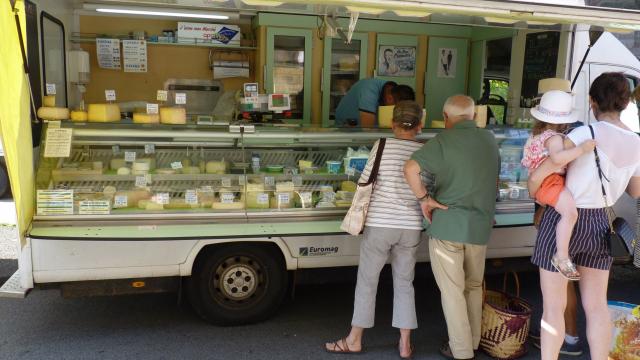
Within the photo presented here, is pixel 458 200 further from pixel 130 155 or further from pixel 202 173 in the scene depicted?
pixel 130 155

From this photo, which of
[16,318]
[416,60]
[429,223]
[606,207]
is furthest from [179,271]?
[416,60]

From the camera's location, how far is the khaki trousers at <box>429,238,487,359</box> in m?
3.38

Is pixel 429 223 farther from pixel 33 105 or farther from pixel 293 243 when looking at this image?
pixel 33 105

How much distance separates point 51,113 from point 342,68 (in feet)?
14.5

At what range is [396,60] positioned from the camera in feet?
24.5

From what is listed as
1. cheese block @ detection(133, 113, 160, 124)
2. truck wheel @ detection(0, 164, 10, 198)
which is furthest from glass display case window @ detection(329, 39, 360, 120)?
truck wheel @ detection(0, 164, 10, 198)

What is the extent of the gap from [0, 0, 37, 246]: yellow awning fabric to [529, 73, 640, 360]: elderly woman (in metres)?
2.86

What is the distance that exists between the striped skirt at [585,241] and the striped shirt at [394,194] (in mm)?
755

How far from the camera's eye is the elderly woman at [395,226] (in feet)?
11.2

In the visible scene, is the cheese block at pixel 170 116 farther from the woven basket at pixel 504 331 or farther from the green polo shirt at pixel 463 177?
the woven basket at pixel 504 331

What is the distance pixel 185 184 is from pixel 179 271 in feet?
2.11

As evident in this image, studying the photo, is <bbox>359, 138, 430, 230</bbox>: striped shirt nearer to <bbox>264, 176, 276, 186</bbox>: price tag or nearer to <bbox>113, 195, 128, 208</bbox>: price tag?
<bbox>264, 176, 276, 186</bbox>: price tag

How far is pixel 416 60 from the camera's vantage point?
24.8ft

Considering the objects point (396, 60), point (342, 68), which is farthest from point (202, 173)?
point (396, 60)
